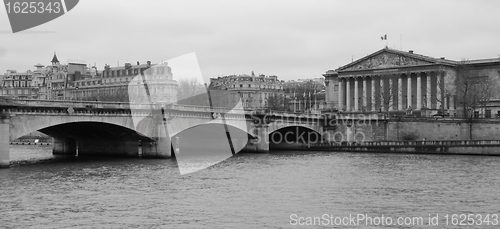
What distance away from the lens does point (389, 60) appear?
108938 mm

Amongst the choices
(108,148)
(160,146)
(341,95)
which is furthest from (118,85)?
(160,146)

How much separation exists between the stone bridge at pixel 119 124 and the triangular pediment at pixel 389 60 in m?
37.2

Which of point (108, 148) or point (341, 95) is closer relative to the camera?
point (108, 148)

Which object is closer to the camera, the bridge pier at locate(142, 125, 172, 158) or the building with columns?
the bridge pier at locate(142, 125, 172, 158)

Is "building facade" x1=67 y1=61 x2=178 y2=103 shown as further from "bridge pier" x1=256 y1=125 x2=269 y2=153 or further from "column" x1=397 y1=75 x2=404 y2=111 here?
"bridge pier" x1=256 y1=125 x2=269 y2=153

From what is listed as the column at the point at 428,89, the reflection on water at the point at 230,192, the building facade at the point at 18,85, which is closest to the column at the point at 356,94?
the column at the point at 428,89

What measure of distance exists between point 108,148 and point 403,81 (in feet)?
192

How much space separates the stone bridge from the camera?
48.8 meters

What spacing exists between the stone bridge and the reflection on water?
2969mm

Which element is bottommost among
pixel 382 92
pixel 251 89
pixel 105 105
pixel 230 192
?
pixel 230 192

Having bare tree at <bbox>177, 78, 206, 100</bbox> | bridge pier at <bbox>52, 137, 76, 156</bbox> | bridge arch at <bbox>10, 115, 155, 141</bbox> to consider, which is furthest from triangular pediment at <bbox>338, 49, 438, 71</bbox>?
bridge arch at <bbox>10, 115, 155, 141</bbox>

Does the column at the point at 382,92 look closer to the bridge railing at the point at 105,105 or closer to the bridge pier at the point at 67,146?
the bridge railing at the point at 105,105

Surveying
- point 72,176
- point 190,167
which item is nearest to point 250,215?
point 72,176

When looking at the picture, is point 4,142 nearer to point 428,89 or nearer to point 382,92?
point 382,92
